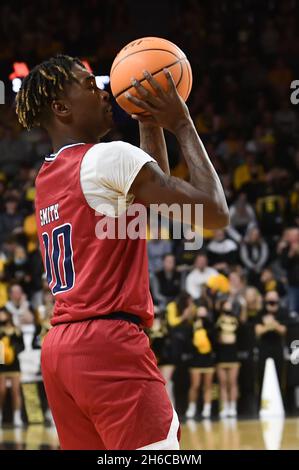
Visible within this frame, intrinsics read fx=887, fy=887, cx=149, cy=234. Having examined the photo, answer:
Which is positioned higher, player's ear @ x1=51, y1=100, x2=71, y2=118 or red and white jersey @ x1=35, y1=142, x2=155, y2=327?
player's ear @ x1=51, y1=100, x2=71, y2=118

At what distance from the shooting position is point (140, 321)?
9.11 feet

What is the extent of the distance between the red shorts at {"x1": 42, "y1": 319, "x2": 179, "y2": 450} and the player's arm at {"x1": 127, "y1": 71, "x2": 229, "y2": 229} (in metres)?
0.41

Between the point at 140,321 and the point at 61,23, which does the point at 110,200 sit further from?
the point at 61,23

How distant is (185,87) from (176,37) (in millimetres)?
13209

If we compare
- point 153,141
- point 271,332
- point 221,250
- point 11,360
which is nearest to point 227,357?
point 271,332

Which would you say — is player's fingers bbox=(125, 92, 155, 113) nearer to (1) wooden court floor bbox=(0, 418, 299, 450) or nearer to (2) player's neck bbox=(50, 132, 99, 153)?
(2) player's neck bbox=(50, 132, 99, 153)

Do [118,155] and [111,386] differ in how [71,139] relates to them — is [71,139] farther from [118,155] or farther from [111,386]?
[111,386]

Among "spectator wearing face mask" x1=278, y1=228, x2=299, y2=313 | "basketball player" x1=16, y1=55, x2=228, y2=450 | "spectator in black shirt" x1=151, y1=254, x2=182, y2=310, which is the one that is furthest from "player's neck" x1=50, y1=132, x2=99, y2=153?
"spectator wearing face mask" x1=278, y1=228, x2=299, y2=313

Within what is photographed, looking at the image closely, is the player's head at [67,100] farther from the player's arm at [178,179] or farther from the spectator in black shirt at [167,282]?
the spectator in black shirt at [167,282]

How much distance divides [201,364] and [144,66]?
7559 mm

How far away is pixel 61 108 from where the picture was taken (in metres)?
2.91

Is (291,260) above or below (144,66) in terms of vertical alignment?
below

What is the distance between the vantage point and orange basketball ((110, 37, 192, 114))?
9.70 ft
